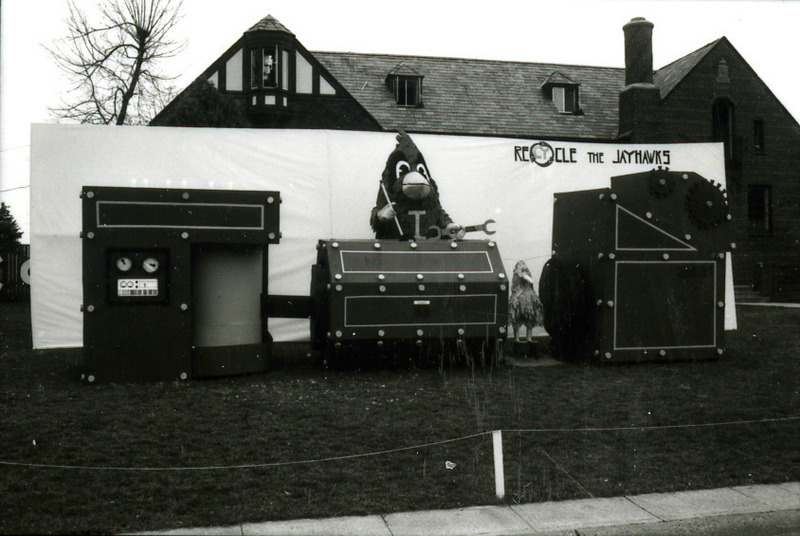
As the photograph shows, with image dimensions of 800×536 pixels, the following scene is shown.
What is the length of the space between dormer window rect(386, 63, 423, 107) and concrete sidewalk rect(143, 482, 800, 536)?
23816mm

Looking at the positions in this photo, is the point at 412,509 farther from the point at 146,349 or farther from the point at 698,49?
the point at 698,49

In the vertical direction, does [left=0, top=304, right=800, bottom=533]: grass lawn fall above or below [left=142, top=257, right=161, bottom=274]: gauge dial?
below

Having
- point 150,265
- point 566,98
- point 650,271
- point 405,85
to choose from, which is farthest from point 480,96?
point 150,265

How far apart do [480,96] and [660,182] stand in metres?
19.9

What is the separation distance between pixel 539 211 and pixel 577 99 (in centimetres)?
1865

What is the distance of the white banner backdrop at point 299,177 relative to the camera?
9.55m

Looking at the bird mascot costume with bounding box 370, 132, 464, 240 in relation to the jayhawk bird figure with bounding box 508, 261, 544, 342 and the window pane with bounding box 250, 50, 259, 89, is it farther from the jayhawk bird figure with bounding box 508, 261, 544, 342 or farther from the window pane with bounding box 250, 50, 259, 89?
the window pane with bounding box 250, 50, 259, 89

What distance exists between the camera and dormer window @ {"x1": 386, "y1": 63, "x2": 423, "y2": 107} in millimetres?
27188

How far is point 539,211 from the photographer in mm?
11234

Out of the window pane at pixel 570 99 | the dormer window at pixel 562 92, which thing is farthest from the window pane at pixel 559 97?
the window pane at pixel 570 99

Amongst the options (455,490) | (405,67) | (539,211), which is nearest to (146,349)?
(455,490)

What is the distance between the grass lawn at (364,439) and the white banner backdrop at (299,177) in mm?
2071

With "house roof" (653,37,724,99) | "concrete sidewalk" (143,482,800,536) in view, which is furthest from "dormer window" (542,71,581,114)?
"concrete sidewalk" (143,482,800,536)

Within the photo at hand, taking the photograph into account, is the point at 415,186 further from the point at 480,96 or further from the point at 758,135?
the point at 758,135
